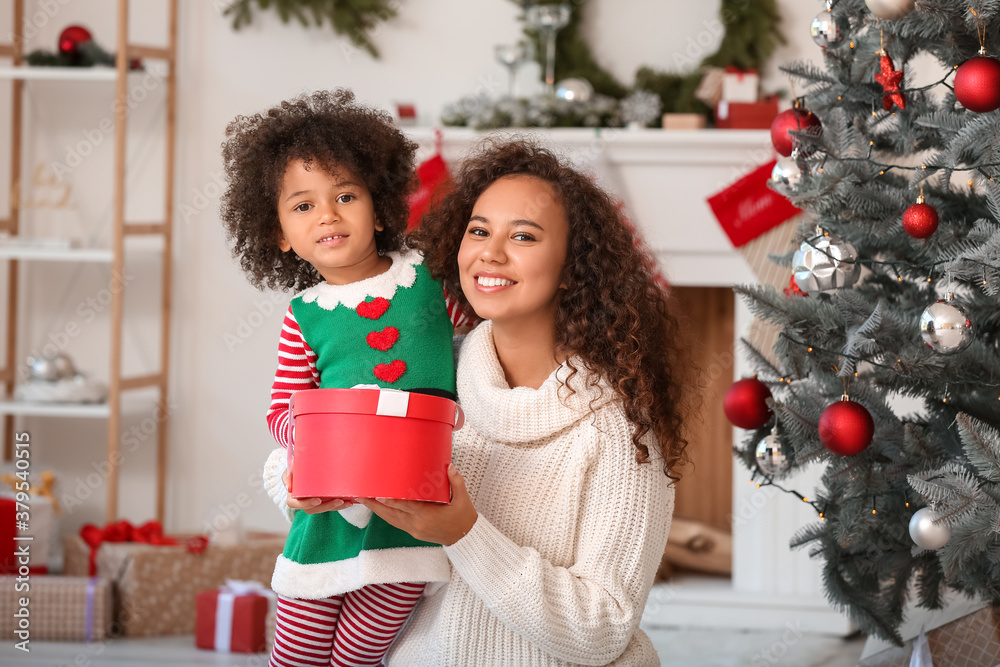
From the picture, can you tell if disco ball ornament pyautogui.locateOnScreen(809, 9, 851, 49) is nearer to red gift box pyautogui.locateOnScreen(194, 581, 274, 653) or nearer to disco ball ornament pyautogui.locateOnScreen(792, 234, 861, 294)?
disco ball ornament pyautogui.locateOnScreen(792, 234, 861, 294)

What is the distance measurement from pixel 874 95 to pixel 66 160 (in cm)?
268

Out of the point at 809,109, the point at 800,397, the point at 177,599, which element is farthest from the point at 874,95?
the point at 177,599

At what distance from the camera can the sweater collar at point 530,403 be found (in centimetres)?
127

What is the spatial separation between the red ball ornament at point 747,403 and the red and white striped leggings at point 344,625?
717 millimetres

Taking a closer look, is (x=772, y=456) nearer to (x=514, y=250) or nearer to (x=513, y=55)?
(x=514, y=250)

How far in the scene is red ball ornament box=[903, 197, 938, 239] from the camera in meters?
1.49

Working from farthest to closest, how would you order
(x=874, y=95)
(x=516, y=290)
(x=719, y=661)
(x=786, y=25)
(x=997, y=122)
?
(x=786, y=25) < (x=719, y=661) < (x=874, y=95) < (x=997, y=122) < (x=516, y=290)

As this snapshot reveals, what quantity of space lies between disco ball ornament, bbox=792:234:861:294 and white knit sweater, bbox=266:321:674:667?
0.48 metres

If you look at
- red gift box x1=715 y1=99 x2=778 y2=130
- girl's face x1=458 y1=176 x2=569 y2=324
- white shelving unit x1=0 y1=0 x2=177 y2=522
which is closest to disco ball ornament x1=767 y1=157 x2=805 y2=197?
girl's face x1=458 y1=176 x2=569 y2=324

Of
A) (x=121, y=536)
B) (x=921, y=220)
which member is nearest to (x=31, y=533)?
(x=121, y=536)

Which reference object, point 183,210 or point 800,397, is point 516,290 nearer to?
point 800,397

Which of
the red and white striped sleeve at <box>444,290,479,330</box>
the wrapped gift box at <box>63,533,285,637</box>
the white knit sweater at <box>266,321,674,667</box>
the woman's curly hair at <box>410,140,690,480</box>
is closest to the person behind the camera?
the white knit sweater at <box>266,321,674,667</box>

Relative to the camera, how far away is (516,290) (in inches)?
50.3

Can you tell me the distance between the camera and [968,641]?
1.76 metres
